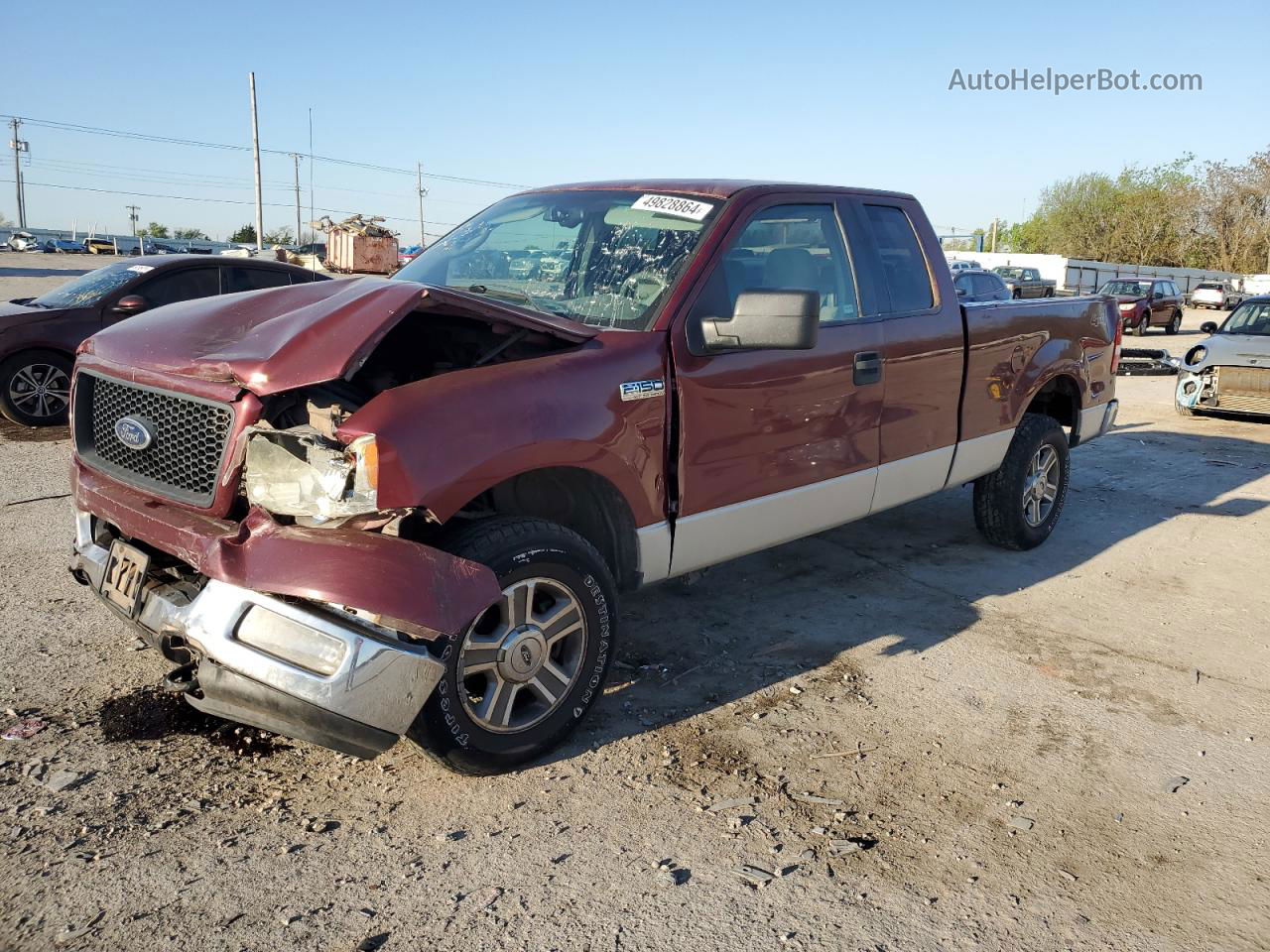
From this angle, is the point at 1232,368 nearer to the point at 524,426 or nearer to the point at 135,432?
the point at 524,426

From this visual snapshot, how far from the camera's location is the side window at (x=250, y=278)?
32.0 feet

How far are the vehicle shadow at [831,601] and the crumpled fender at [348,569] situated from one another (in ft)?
2.97

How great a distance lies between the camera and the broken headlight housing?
2730mm

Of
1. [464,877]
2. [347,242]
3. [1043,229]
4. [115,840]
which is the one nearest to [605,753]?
[464,877]

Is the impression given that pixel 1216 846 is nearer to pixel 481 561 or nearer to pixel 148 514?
pixel 481 561

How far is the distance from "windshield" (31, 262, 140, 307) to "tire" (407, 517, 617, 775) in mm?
7863

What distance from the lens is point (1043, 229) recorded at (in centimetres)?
8112

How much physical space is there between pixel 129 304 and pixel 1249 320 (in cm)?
1312

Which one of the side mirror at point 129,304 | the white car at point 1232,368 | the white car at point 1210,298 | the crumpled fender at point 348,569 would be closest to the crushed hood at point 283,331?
the crumpled fender at point 348,569

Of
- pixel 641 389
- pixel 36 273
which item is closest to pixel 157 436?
pixel 641 389

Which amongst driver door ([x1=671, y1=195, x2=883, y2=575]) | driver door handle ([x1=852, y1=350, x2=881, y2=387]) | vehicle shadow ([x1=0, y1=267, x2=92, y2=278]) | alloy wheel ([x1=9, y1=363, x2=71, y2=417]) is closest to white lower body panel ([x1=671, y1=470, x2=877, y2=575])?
driver door ([x1=671, y1=195, x2=883, y2=575])

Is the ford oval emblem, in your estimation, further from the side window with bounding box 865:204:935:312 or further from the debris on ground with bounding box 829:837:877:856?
the side window with bounding box 865:204:935:312

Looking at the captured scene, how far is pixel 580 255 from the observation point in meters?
4.00

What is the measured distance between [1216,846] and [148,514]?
3.48 m
